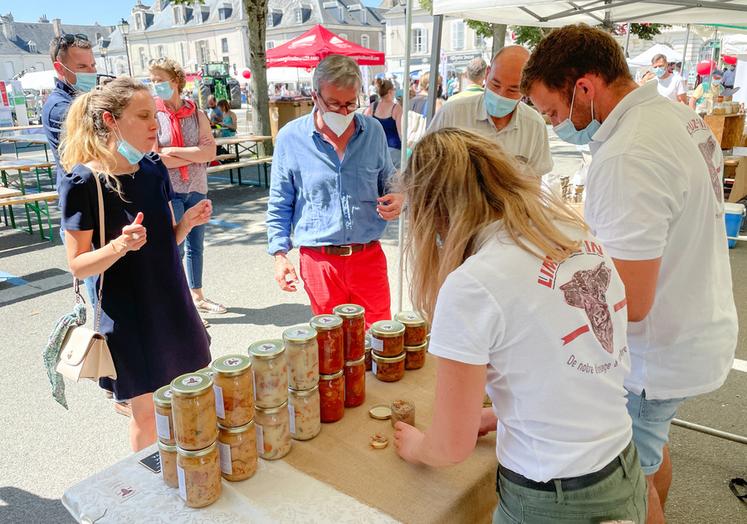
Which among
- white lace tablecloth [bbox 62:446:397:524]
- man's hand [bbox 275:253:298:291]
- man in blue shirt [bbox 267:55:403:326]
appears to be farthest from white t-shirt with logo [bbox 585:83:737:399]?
man's hand [bbox 275:253:298:291]

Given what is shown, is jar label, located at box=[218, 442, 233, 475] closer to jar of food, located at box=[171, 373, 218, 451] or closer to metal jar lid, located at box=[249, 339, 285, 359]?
jar of food, located at box=[171, 373, 218, 451]

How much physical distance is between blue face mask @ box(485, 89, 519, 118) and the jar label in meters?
2.20

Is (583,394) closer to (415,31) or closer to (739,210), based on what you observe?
(739,210)

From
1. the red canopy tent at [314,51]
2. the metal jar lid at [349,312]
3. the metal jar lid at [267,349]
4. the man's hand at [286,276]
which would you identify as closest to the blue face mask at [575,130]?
the metal jar lid at [349,312]

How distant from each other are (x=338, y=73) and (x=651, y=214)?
1530 millimetres

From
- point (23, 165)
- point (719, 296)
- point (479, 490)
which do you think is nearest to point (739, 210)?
point (719, 296)

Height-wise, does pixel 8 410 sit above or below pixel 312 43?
below

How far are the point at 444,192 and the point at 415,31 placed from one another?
181 ft

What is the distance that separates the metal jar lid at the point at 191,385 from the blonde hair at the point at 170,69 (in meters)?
3.33

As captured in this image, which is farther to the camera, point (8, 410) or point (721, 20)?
point (721, 20)

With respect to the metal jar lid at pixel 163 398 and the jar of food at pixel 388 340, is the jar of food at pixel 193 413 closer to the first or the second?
the metal jar lid at pixel 163 398

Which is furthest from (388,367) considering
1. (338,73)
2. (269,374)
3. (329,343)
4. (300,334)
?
(338,73)

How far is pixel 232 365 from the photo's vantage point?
1312mm

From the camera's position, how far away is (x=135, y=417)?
Answer: 2121mm
